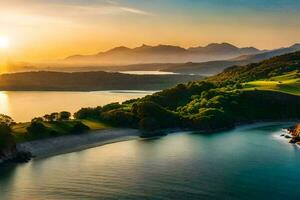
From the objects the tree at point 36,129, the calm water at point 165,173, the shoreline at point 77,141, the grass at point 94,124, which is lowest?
the calm water at point 165,173

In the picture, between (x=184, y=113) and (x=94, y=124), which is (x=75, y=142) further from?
(x=184, y=113)

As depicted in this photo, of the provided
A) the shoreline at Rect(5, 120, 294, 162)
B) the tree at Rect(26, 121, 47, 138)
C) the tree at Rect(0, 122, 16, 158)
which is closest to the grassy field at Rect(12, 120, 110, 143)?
the tree at Rect(26, 121, 47, 138)

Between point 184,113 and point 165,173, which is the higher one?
point 184,113

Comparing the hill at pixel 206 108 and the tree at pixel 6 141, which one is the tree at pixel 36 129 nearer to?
the tree at pixel 6 141

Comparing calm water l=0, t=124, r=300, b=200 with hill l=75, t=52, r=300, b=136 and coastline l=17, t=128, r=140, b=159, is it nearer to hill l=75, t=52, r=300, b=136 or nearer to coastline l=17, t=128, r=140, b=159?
coastline l=17, t=128, r=140, b=159

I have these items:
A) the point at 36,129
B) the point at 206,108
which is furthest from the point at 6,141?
the point at 206,108

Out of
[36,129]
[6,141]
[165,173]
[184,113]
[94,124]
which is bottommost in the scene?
[165,173]

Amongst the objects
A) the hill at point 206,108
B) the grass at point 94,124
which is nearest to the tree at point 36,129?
the grass at point 94,124

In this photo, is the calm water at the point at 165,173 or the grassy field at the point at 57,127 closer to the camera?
the calm water at the point at 165,173
